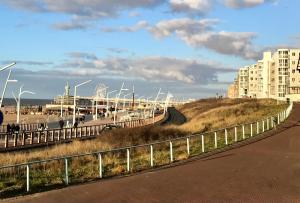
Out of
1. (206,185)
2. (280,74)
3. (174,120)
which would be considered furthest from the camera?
(280,74)

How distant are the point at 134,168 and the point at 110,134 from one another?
16.6 metres

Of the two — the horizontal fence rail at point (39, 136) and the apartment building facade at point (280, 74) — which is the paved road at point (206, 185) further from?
the apartment building facade at point (280, 74)

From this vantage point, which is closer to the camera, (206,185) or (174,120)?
(206,185)

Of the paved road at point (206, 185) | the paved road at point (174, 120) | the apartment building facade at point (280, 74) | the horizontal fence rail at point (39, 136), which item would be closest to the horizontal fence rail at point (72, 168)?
the paved road at point (206, 185)

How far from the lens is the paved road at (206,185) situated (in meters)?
11.6

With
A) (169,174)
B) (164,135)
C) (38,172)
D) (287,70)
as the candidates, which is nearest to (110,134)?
(164,135)

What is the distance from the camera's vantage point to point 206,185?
13.3m

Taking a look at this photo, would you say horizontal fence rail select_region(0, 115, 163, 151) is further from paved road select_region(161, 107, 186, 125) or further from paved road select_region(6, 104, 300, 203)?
paved road select_region(161, 107, 186, 125)

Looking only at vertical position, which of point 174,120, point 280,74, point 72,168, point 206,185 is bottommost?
point 174,120

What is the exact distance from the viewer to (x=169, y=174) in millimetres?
15320

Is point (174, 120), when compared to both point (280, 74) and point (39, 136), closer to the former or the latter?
point (39, 136)

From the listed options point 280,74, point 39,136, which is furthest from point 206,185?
point 280,74

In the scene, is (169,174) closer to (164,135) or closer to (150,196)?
(150,196)

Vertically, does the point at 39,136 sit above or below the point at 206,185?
below
